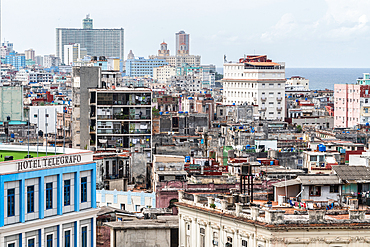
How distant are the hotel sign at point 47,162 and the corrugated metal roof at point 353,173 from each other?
43.4ft

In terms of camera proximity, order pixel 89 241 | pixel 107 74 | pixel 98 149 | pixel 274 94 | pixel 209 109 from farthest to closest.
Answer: pixel 274 94, pixel 209 109, pixel 107 74, pixel 98 149, pixel 89 241

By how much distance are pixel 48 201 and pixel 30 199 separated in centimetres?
119

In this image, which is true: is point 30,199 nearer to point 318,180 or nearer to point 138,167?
point 318,180

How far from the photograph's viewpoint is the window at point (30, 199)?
34969mm

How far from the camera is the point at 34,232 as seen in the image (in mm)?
35188

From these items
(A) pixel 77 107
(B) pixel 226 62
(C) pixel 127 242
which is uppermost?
(B) pixel 226 62

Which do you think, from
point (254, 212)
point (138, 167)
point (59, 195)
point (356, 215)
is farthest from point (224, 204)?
point (138, 167)

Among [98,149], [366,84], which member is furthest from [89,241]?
[366,84]

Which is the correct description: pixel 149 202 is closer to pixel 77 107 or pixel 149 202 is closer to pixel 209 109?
pixel 77 107

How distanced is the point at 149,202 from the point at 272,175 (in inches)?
314

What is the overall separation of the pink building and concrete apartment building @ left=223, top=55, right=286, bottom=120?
16.9 metres

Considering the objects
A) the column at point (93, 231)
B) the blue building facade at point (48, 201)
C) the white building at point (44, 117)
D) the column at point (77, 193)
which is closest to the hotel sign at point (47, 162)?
the blue building facade at point (48, 201)

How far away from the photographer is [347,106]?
127250 millimetres

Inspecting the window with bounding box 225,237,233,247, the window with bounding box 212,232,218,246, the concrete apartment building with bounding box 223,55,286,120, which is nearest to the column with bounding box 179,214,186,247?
the window with bounding box 212,232,218,246
